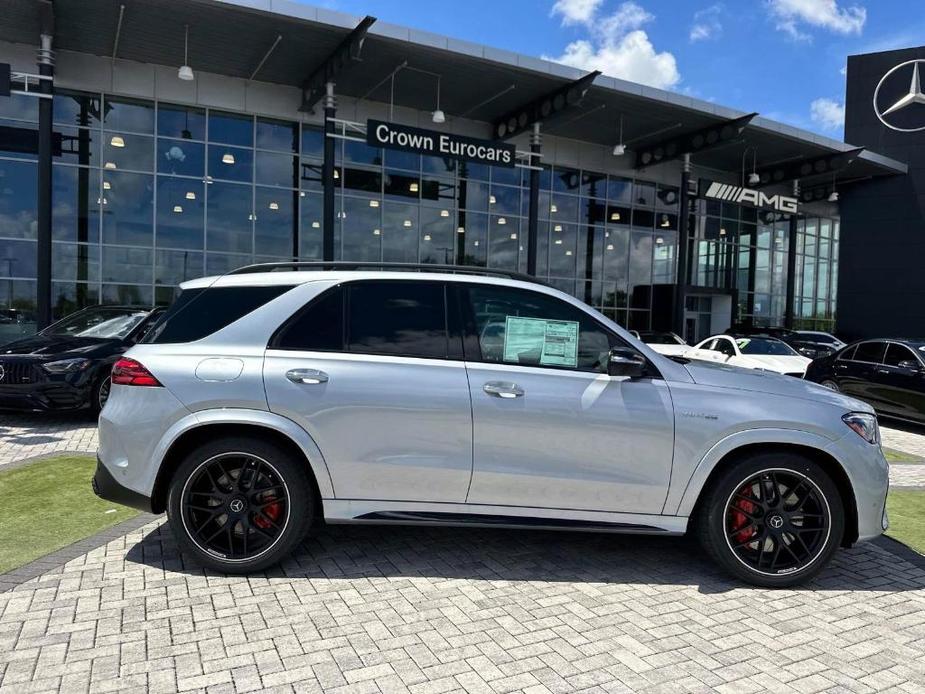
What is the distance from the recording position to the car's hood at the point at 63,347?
815 centimetres

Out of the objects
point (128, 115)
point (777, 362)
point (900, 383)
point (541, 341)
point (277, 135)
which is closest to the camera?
point (541, 341)

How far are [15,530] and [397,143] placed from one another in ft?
46.1

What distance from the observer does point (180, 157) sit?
61.2 ft

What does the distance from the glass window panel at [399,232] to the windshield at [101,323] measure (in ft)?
39.9

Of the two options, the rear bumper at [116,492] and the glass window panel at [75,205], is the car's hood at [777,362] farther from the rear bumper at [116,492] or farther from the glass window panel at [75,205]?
the glass window panel at [75,205]

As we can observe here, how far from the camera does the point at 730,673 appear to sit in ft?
9.07

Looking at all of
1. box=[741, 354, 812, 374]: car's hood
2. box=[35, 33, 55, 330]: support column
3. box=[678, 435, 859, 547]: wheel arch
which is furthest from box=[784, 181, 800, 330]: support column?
box=[35, 33, 55, 330]: support column

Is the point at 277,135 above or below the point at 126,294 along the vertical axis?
above

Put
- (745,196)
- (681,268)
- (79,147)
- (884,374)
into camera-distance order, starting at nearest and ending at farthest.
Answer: (884,374) → (79,147) → (745,196) → (681,268)

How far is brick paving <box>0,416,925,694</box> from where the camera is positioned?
2.67 meters

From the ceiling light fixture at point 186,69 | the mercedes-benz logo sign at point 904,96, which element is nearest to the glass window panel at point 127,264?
the ceiling light fixture at point 186,69

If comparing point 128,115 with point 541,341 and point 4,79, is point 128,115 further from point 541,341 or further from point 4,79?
point 541,341

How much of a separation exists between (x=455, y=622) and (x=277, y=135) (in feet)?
63.8

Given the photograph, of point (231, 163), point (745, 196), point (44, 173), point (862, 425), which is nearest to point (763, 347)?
point (745, 196)
